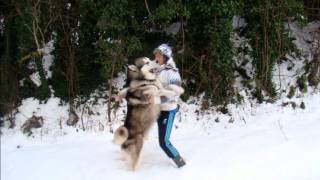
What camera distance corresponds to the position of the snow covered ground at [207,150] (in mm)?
6641

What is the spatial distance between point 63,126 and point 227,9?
371 cm

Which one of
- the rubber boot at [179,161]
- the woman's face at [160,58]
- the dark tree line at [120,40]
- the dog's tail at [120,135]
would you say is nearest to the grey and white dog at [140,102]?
the dog's tail at [120,135]

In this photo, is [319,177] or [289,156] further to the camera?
[289,156]

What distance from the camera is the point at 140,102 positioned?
6301 millimetres

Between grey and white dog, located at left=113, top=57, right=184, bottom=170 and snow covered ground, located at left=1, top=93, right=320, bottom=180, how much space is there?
55cm

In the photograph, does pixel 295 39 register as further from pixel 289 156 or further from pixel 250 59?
pixel 289 156

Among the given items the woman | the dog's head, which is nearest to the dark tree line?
the woman

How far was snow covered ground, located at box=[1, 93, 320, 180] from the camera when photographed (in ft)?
21.8

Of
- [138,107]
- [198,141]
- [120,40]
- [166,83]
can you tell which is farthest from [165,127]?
[120,40]

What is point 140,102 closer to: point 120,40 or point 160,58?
point 160,58

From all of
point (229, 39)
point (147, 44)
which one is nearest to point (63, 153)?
point (147, 44)

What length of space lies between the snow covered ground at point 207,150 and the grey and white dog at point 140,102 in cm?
55

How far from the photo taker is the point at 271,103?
9273 millimetres

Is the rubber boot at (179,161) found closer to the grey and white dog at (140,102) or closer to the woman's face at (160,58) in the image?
the grey and white dog at (140,102)
